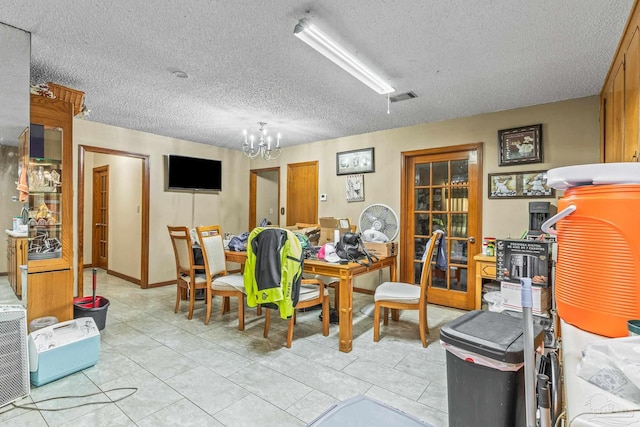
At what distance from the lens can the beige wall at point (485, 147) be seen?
10.6 feet

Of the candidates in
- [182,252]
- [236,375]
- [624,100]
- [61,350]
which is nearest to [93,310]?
[61,350]

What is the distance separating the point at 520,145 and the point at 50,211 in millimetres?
4528

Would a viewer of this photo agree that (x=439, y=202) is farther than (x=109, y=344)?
Yes

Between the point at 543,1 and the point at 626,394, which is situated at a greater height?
the point at 543,1

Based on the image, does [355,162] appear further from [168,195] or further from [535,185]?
[168,195]

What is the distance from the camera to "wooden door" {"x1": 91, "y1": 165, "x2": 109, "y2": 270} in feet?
19.8

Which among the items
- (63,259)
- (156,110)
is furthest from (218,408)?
(156,110)

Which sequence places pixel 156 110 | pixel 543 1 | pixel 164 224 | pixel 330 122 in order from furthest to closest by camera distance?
pixel 164 224 < pixel 330 122 < pixel 156 110 < pixel 543 1

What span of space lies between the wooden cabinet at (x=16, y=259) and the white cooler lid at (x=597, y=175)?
3.13 metres

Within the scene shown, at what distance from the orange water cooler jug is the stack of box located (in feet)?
3.85

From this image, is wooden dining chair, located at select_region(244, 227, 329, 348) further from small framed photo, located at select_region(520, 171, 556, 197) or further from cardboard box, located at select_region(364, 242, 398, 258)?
small framed photo, located at select_region(520, 171, 556, 197)

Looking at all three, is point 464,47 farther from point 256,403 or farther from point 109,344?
point 109,344

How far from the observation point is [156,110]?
12.1 feet

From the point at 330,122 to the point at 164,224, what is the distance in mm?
3073
